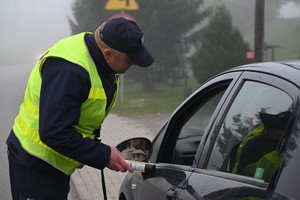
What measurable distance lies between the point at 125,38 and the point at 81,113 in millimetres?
450

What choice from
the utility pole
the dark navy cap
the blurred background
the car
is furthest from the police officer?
the utility pole

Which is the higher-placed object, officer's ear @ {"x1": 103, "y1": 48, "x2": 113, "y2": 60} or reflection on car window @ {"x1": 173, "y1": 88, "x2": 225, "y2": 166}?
officer's ear @ {"x1": 103, "y1": 48, "x2": 113, "y2": 60}

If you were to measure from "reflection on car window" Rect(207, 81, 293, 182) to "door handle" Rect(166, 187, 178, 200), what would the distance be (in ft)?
0.82

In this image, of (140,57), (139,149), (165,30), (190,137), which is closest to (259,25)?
(165,30)

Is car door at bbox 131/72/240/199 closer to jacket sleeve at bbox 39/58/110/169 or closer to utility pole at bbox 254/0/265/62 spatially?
jacket sleeve at bbox 39/58/110/169

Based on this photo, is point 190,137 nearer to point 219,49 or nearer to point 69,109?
point 69,109

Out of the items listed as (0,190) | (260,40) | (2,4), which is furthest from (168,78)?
(2,4)

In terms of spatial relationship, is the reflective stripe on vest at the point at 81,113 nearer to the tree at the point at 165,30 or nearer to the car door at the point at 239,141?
the car door at the point at 239,141

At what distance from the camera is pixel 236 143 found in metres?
2.61

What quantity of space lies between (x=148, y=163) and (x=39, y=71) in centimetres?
93

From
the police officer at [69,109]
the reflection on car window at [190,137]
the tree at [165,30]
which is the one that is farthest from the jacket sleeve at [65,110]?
the tree at [165,30]

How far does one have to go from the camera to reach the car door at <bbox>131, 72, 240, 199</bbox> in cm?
285

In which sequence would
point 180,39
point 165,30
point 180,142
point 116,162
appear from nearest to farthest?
point 116,162
point 180,142
point 165,30
point 180,39

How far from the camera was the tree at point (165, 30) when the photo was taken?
2194 cm
